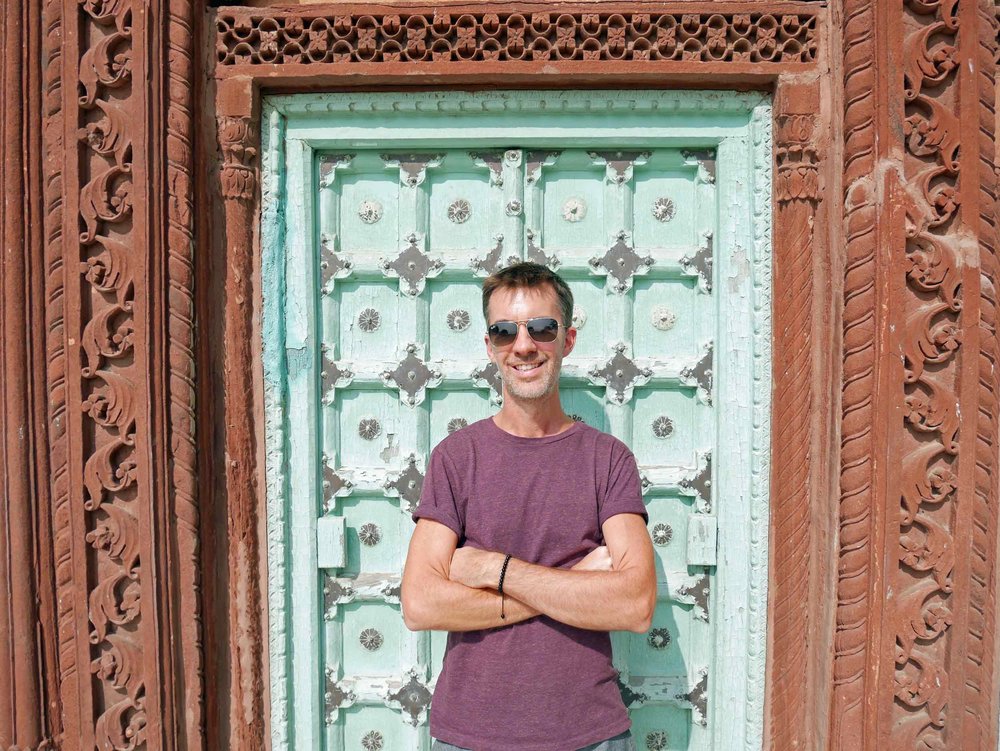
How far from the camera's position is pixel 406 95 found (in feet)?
7.13

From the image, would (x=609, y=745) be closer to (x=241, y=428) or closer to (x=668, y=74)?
(x=241, y=428)

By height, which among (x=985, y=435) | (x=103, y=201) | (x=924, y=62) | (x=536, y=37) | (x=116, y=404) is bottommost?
(x=985, y=435)

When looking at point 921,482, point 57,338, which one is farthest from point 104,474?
point 921,482

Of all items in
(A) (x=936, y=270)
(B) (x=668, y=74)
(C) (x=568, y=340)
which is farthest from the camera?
(B) (x=668, y=74)

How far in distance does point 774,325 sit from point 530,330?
972mm

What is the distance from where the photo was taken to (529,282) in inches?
68.4

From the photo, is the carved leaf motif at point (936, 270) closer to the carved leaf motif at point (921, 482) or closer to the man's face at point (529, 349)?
the carved leaf motif at point (921, 482)

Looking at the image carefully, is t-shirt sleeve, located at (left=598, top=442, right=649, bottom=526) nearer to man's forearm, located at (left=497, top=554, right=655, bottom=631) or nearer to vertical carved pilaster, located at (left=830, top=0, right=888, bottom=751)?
man's forearm, located at (left=497, top=554, right=655, bottom=631)

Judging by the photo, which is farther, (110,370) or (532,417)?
(110,370)

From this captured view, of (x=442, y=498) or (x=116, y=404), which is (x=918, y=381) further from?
(x=116, y=404)

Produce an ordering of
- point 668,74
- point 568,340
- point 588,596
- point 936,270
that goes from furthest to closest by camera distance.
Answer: point 668,74, point 936,270, point 568,340, point 588,596

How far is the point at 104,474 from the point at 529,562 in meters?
1.42

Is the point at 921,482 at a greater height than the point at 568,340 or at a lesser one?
lesser

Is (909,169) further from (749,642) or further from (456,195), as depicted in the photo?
(749,642)
